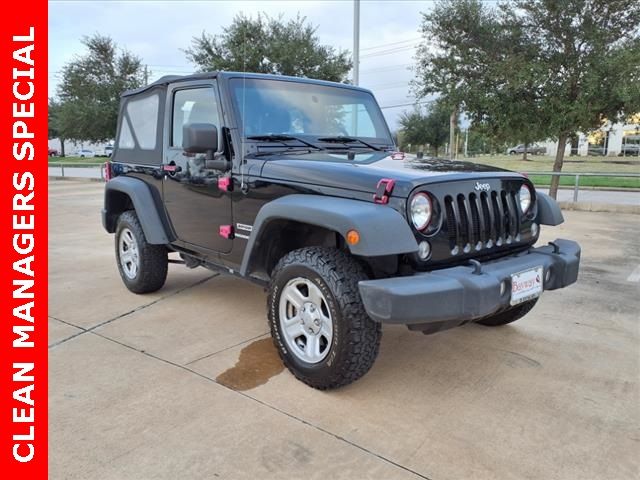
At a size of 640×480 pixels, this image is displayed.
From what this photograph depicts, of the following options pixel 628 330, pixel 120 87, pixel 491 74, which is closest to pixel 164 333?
pixel 628 330

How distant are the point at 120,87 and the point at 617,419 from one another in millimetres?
32921

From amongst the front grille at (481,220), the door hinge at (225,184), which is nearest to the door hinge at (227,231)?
the door hinge at (225,184)

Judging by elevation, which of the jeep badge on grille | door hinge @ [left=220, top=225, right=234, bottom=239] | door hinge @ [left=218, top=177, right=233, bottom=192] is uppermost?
the jeep badge on grille

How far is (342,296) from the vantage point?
9.12 ft

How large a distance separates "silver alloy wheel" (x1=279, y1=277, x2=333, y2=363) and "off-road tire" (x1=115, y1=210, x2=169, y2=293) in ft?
6.51

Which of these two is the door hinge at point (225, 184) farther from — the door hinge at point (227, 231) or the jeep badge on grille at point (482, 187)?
the jeep badge on grille at point (482, 187)

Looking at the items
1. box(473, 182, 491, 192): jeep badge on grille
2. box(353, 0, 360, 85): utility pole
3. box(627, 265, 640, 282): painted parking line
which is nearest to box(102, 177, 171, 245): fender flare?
box(473, 182, 491, 192): jeep badge on grille

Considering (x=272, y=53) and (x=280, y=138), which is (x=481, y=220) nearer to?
(x=280, y=138)

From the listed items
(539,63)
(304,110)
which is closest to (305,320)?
(304,110)

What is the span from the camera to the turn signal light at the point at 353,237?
2607 mm

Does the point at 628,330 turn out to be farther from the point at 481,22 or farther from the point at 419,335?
the point at 481,22

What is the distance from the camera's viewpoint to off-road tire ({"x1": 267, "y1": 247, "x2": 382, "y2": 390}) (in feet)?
9.12

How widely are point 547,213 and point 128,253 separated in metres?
3.70
